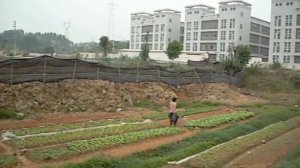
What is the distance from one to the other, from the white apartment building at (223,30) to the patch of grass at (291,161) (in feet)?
238

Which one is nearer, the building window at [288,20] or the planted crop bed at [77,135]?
the planted crop bed at [77,135]

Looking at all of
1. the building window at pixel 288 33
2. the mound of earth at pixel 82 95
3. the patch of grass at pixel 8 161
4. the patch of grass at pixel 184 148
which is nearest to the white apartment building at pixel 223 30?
the building window at pixel 288 33

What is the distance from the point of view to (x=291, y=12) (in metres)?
79.3

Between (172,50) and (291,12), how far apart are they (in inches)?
1109

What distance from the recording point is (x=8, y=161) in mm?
11711

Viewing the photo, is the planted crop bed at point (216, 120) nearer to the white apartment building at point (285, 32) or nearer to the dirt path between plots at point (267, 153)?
the dirt path between plots at point (267, 153)

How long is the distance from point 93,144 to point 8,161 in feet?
11.2

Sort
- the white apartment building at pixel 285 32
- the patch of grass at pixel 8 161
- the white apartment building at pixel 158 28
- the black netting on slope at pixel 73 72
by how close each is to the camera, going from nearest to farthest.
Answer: the patch of grass at pixel 8 161 < the black netting on slope at pixel 73 72 < the white apartment building at pixel 285 32 < the white apartment building at pixel 158 28

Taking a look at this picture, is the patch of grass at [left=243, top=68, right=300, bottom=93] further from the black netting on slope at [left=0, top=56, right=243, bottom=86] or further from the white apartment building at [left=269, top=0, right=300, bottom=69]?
the white apartment building at [left=269, top=0, right=300, bottom=69]

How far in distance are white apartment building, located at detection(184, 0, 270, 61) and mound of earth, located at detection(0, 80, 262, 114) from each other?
58808 mm

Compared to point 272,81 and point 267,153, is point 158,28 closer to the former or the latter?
point 272,81

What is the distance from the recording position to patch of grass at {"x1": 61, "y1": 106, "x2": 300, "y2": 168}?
12203mm

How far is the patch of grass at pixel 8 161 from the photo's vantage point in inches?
452

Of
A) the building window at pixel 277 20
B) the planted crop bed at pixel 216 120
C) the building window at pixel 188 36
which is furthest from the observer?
the building window at pixel 188 36
